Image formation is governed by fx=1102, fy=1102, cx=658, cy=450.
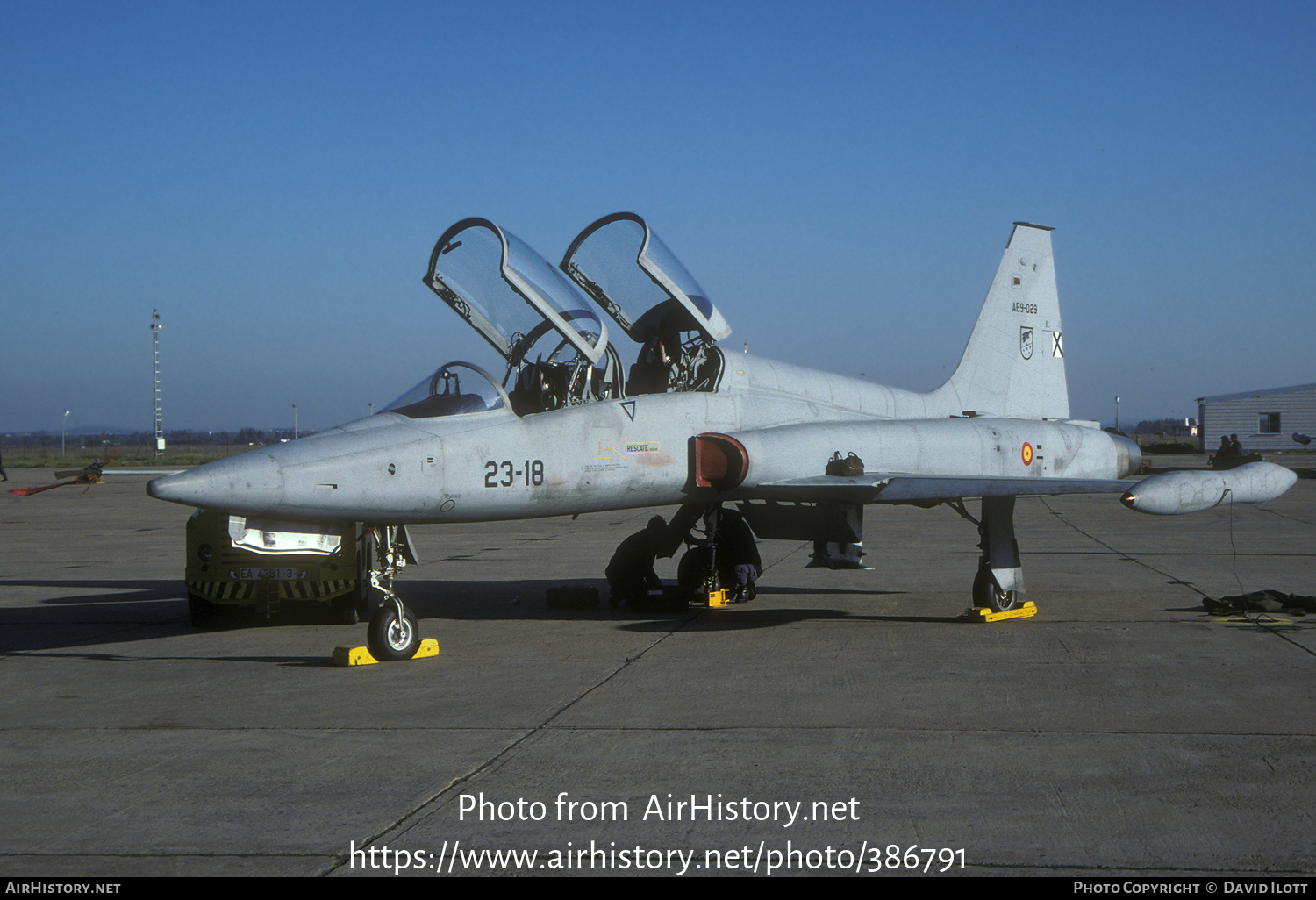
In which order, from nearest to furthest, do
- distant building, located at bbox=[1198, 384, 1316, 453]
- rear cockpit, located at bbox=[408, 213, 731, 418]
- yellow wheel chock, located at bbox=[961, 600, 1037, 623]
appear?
rear cockpit, located at bbox=[408, 213, 731, 418], yellow wheel chock, located at bbox=[961, 600, 1037, 623], distant building, located at bbox=[1198, 384, 1316, 453]

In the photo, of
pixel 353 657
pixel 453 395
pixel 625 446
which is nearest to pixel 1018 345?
pixel 625 446

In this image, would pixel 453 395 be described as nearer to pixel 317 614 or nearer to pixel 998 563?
pixel 317 614

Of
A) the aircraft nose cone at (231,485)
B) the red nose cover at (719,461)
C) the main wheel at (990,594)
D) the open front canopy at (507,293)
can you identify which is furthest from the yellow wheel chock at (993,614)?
the aircraft nose cone at (231,485)

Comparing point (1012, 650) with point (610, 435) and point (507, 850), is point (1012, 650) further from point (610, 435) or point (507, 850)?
point (507, 850)

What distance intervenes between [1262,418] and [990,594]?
7075cm

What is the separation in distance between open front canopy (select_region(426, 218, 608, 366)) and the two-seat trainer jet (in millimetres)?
18

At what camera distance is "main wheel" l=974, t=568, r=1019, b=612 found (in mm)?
10453

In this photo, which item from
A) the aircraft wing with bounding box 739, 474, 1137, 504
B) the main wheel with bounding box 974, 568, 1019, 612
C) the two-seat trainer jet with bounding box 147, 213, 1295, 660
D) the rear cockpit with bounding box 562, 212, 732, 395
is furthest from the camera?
the rear cockpit with bounding box 562, 212, 732, 395

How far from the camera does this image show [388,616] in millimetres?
8578

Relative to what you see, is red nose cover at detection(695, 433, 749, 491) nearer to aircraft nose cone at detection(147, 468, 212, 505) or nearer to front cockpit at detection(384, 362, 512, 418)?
front cockpit at detection(384, 362, 512, 418)

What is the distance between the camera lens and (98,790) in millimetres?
5207

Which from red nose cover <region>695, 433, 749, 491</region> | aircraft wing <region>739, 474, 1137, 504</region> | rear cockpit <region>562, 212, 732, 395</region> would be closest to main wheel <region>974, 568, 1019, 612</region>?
aircraft wing <region>739, 474, 1137, 504</region>

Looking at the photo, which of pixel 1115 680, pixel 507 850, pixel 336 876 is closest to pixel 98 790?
pixel 336 876

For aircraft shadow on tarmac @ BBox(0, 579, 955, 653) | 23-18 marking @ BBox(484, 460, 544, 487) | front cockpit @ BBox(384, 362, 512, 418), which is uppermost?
front cockpit @ BBox(384, 362, 512, 418)
